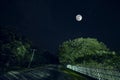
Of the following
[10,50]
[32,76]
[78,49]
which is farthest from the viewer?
[78,49]

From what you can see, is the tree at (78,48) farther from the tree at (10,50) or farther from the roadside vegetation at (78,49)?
the tree at (10,50)

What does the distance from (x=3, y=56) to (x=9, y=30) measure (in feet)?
49.9

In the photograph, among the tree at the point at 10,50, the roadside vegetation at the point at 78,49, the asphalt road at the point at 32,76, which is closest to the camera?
the asphalt road at the point at 32,76

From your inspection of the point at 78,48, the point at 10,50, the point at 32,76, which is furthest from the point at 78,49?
the point at 32,76

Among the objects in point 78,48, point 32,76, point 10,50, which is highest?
point 78,48

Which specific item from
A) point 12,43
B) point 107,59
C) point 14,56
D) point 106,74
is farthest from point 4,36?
point 106,74

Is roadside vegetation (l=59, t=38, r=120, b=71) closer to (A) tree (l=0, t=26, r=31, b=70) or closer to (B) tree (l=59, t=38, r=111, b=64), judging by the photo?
(B) tree (l=59, t=38, r=111, b=64)

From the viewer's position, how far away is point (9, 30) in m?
88.9

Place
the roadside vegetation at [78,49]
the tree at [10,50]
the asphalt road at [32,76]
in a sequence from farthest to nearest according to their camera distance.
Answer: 1. the roadside vegetation at [78,49]
2. the tree at [10,50]
3. the asphalt road at [32,76]

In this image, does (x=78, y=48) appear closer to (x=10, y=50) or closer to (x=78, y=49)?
(x=78, y=49)

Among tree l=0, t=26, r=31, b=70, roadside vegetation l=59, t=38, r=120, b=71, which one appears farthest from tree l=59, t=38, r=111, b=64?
tree l=0, t=26, r=31, b=70

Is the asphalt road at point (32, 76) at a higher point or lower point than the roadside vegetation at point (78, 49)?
lower

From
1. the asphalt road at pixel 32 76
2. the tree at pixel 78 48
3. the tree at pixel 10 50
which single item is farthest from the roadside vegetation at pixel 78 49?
the asphalt road at pixel 32 76

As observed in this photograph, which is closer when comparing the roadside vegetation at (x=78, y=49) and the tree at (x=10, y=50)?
the tree at (x=10, y=50)
